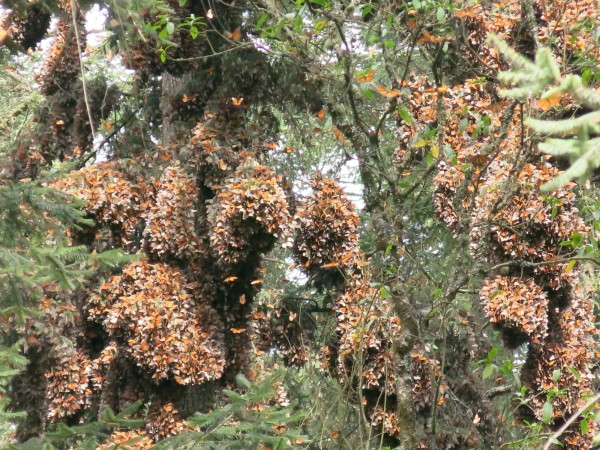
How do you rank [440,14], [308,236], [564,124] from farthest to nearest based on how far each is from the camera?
[308,236] → [440,14] → [564,124]

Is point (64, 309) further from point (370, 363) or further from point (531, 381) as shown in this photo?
point (531, 381)

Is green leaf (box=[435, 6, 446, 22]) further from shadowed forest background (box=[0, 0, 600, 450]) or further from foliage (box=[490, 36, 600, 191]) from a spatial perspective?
foliage (box=[490, 36, 600, 191])

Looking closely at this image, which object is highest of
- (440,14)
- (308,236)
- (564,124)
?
(440,14)

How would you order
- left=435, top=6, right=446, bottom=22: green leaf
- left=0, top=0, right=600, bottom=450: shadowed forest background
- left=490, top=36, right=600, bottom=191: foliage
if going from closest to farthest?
left=490, top=36, right=600, bottom=191: foliage → left=435, top=6, right=446, bottom=22: green leaf → left=0, top=0, right=600, bottom=450: shadowed forest background

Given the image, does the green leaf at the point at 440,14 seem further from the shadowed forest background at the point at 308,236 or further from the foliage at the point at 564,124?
the foliage at the point at 564,124

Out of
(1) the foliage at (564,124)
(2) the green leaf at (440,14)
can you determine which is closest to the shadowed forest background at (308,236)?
(2) the green leaf at (440,14)

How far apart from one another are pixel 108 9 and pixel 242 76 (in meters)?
2.63

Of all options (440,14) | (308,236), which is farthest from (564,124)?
(308,236)

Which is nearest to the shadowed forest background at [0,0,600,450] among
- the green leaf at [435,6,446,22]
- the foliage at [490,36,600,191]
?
the green leaf at [435,6,446,22]

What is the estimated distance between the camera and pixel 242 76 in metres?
7.11

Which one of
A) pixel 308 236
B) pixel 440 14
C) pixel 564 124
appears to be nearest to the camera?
pixel 564 124

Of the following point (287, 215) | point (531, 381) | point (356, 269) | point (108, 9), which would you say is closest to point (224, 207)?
point (287, 215)

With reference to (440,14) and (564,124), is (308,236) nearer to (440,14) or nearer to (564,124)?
(440,14)

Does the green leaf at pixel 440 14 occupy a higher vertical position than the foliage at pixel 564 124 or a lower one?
higher
